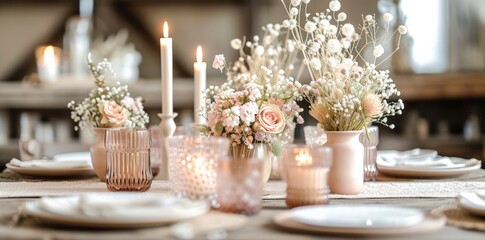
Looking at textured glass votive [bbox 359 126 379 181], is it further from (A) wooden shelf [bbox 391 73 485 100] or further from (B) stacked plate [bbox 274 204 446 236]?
(A) wooden shelf [bbox 391 73 485 100]

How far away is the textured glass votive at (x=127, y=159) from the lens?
1754 mm

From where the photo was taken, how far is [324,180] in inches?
58.9

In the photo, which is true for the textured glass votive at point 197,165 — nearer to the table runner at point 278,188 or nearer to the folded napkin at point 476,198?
the table runner at point 278,188

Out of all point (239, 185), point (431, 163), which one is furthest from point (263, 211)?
point (431, 163)

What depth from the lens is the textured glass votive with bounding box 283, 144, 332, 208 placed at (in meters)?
1.49

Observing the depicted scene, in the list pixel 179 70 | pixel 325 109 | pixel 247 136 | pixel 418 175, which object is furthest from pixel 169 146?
pixel 179 70

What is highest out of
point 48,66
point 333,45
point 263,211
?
point 48,66

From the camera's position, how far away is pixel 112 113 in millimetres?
1963

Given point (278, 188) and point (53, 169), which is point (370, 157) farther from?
point (53, 169)

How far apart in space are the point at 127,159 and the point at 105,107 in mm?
242

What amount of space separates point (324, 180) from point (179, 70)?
3385mm

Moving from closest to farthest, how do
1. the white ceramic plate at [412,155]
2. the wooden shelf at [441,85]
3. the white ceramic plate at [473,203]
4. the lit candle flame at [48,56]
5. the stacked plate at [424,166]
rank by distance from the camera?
the white ceramic plate at [473,203], the stacked plate at [424,166], the white ceramic plate at [412,155], the lit candle flame at [48,56], the wooden shelf at [441,85]

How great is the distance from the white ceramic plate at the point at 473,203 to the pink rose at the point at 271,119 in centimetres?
44

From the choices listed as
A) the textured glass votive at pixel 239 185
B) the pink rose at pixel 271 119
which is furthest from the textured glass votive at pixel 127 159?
the textured glass votive at pixel 239 185
